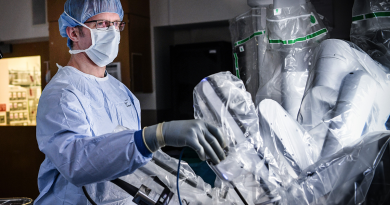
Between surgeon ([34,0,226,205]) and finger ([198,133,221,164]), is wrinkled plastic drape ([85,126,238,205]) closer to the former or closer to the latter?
surgeon ([34,0,226,205])

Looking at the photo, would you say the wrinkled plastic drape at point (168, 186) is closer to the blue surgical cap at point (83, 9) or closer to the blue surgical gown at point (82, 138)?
the blue surgical gown at point (82, 138)

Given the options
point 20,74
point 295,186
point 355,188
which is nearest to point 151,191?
point 295,186

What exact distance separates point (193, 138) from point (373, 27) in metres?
0.98

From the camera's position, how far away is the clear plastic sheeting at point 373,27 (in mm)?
1308

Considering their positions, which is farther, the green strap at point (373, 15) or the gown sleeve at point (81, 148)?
the green strap at point (373, 15)

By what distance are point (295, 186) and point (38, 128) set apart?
74cm

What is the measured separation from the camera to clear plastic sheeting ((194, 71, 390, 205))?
0.86 meters

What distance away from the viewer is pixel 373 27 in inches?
52.3

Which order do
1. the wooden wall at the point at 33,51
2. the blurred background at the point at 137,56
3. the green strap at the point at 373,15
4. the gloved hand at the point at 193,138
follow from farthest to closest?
the wooden wall at the point at 33,51 → the blurred background at the point at 137,56 → the green strap at the point at 373,15 → the gloved hand at the point at 193,138

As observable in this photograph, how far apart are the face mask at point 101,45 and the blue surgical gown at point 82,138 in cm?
9

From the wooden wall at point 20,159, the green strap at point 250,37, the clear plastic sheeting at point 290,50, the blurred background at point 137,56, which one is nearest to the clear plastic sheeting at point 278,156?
the clear plastic sheeting at point 290,50

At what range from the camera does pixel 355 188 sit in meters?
0.85

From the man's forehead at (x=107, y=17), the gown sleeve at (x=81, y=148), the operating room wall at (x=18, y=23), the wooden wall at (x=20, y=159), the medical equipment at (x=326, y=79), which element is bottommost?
the wooden wall at (x=20, y=159)

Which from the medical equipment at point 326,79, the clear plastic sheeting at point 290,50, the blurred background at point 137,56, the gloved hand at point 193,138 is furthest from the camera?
the blurred background at point 137,56
